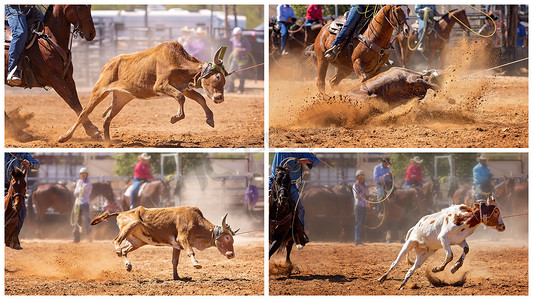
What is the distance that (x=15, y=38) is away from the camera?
30.5ft

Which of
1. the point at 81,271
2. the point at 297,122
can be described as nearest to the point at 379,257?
the point at 297,122

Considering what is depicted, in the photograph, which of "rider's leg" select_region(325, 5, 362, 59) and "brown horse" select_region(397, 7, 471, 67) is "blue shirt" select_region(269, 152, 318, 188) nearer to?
"rider's leg" select_region(325, 5, 362, 59)

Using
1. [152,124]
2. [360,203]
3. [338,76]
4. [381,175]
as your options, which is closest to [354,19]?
[338,76]

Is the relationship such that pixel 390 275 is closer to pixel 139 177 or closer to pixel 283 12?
pixel 139 177

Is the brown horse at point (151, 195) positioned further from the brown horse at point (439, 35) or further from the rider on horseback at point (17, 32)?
the brown horse at point (439, 35)

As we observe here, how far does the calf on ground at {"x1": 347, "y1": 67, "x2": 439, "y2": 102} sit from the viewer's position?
9.75 metres

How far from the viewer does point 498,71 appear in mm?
14195

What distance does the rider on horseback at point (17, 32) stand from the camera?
9.23 m

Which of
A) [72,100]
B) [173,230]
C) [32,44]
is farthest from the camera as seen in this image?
[72,100]

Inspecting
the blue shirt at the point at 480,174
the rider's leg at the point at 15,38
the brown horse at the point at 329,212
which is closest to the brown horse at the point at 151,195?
the brown horse at the point at 329,212

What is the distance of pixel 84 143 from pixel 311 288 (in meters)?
3.27

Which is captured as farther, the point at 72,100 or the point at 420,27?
the point at 420,27

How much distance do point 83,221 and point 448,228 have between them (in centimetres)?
646

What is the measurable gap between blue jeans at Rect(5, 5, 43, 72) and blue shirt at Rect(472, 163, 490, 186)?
6967mm
